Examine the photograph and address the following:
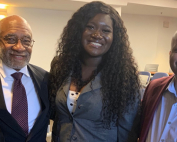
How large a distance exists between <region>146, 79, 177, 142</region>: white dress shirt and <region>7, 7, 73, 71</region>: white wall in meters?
5.72

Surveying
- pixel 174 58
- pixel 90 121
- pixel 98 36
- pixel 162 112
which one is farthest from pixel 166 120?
pixel 98 36

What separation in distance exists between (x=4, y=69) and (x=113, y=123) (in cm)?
96

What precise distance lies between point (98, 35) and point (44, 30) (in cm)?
570

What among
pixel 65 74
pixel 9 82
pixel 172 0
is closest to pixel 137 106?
pixel 65 74

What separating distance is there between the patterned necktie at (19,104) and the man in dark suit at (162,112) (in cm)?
88

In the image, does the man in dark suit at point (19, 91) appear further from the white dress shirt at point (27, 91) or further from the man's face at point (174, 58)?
the man's face at point (174, 58)

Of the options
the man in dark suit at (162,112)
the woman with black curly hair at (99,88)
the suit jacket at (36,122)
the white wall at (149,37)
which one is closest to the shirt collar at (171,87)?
the man in dark suit at (162,112)

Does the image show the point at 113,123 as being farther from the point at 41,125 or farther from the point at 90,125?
the point at 41,125

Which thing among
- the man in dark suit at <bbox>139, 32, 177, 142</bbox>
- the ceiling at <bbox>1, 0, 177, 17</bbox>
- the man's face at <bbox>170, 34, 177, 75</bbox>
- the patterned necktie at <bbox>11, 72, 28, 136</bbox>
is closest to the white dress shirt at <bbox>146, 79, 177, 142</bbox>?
the man in dark suit at <bbox>139, 32, 177, 142</bbox>

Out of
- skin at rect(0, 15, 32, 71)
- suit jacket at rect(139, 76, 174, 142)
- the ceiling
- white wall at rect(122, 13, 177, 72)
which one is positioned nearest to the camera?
suit jacket at rect(139, 76, 174, 142)

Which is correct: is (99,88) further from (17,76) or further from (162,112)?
(17,76)

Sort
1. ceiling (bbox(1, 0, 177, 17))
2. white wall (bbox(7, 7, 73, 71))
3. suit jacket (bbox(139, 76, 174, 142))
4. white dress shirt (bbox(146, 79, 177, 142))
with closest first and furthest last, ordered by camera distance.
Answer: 1. white dress shirt (bbox(146, 79, 177, 142))
2. suit jacket (bbox(139, 76, 174, 142))
3. ceiling (bbox(1, 0, 177, 17))
4. white wall (bbox(7, 7, 73, 71))

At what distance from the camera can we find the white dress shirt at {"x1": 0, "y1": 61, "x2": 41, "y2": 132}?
4.36 feet

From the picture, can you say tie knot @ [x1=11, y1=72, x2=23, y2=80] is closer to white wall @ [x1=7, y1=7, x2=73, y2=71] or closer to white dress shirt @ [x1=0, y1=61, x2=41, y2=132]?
white dress shirt @ [x1=0, y1=61, x2=41, y2=132]
